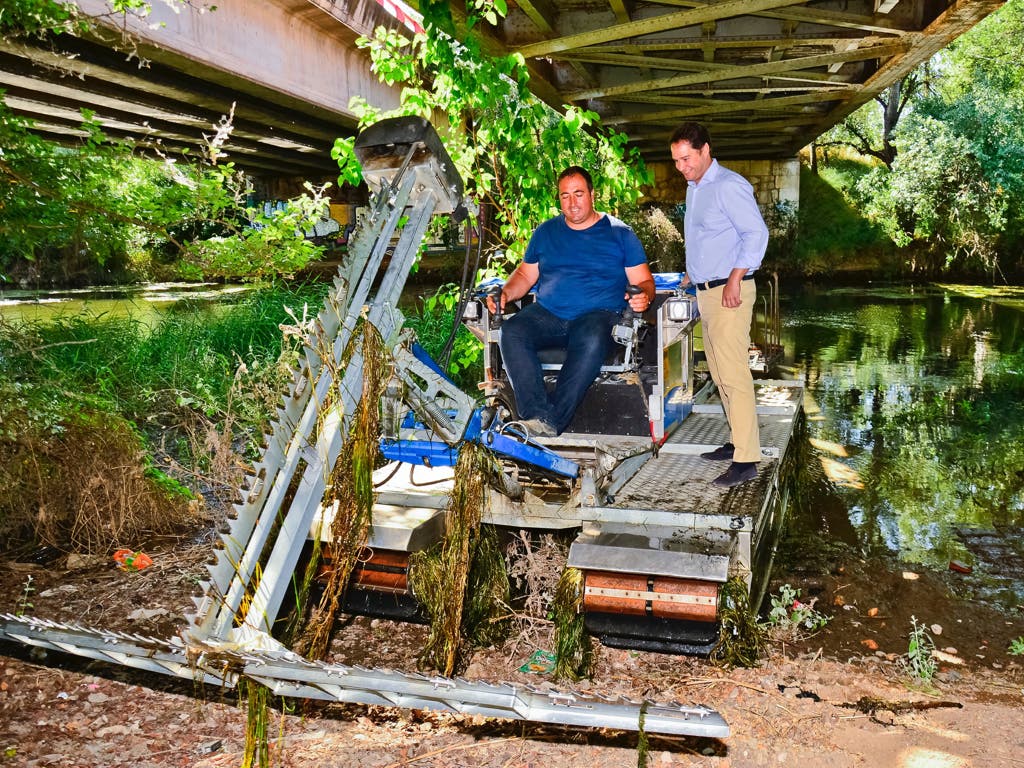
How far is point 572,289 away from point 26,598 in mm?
3494

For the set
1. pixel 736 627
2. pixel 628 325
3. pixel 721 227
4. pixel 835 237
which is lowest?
pixel 736 627

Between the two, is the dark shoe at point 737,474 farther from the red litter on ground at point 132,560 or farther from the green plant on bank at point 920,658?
the red litter on ground at point 132,560

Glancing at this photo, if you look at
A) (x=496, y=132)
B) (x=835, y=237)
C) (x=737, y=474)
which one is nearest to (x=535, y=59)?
(x=496, y=132)

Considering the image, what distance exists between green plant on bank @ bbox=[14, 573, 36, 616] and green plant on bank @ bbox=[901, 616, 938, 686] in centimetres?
440

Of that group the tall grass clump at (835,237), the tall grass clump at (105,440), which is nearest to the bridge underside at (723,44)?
the tall grass clump at (105,440)

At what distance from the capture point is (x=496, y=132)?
6695mm

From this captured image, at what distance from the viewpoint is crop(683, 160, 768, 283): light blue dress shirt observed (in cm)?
425

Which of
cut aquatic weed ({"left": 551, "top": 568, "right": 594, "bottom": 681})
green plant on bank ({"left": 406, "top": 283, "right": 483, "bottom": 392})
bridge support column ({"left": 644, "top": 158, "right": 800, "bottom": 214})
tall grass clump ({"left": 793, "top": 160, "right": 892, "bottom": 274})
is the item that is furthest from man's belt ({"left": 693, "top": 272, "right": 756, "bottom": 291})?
tall grass clump ({"left": 793, "top": 160, "right": 892, "bottom": 274})

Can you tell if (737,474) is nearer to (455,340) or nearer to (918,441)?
(455,340)

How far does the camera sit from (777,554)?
5445 millimetres

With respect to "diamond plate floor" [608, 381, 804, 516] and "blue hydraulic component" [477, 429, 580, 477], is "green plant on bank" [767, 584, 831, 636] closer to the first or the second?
"diamond plate floor" [608, 381, 804, 516]

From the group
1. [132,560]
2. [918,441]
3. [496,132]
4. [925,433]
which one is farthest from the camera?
[925,433]

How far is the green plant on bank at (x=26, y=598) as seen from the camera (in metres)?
4.45

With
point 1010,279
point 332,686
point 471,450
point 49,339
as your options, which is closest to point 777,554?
point 471,450
